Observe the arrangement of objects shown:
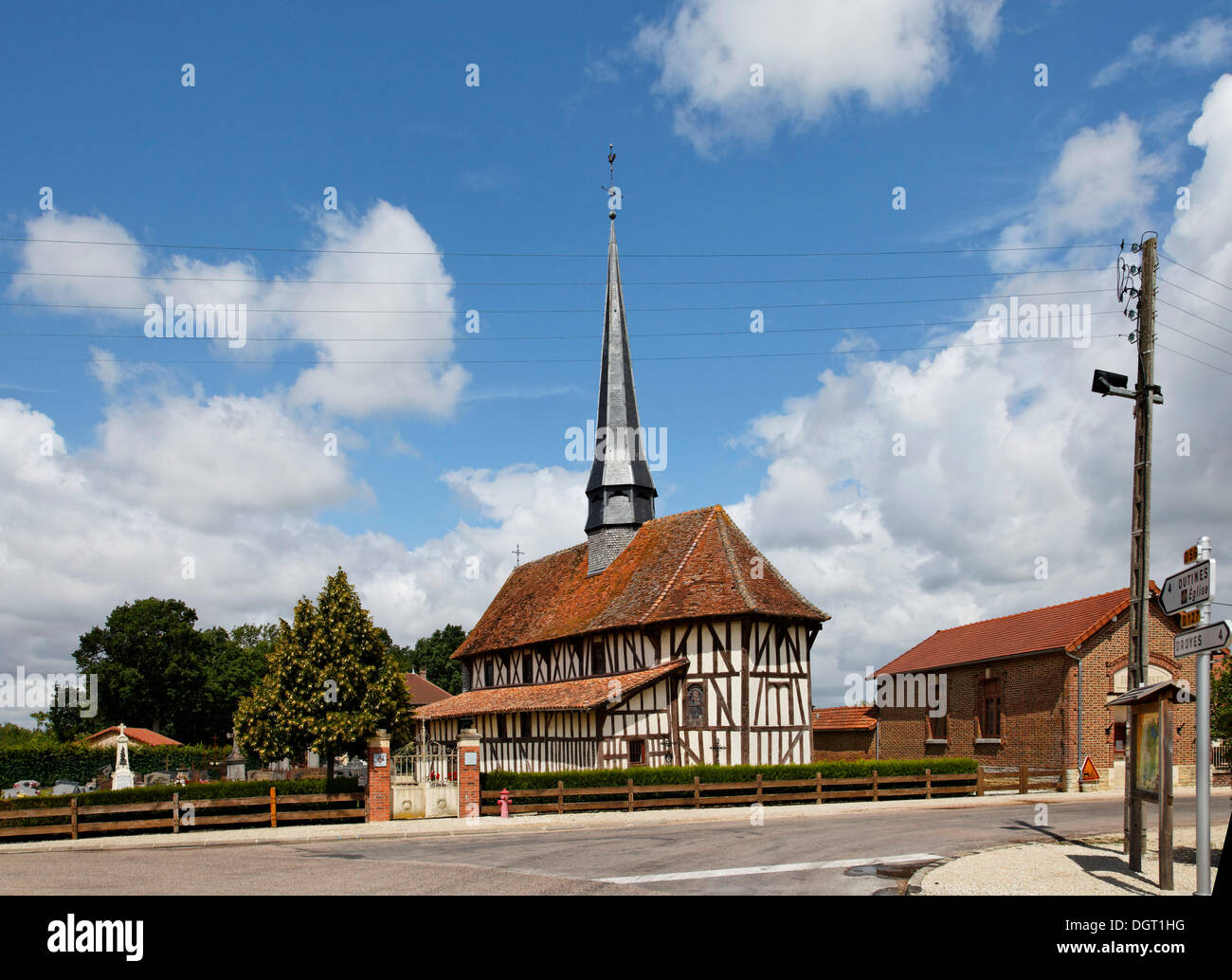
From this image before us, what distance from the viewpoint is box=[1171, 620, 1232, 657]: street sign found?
9.30 metres

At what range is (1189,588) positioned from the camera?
10156mm

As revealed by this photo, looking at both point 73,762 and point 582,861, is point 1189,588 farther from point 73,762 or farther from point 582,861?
point 73,762

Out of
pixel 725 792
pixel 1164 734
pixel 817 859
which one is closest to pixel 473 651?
pixel 725 792

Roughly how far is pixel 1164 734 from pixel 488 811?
16.3 meters

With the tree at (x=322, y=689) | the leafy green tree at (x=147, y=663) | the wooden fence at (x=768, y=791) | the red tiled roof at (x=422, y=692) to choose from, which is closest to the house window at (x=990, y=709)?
the wooden fence at (x=768, y=791)

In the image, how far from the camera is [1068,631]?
30953 mm

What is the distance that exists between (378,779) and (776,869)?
1145 cm

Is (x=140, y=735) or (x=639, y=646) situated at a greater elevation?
(x=639, y=646)

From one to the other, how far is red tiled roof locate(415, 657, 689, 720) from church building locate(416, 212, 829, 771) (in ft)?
0.30

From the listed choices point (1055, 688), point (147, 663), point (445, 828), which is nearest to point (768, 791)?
point (445, 828)

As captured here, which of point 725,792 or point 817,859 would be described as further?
point 725,792

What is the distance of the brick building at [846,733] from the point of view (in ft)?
137
